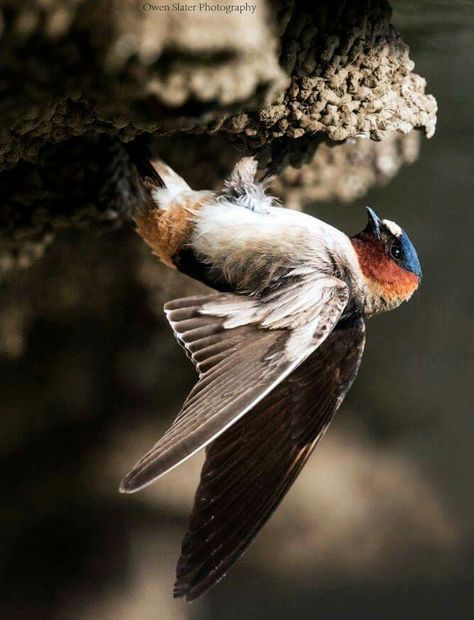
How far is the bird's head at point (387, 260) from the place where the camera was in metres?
1.56

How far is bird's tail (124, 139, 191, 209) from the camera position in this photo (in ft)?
5.08

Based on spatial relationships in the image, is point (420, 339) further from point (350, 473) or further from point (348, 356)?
point (348, 356)

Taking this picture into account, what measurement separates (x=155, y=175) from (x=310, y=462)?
1525 mm

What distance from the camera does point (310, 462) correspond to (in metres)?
2.86

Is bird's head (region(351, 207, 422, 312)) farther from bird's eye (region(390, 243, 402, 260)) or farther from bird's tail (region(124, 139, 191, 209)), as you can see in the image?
bird's tail (region(124, 139, 191, 209))

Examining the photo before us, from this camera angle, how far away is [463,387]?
2.84 metres

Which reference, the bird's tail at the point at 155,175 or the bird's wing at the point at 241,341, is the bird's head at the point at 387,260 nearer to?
the bird's wing at the point at 241,341

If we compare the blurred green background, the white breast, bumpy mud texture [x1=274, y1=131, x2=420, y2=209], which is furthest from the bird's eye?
the blurred green background

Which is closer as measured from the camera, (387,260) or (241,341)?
(241,341)

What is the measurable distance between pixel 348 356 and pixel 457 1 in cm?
75

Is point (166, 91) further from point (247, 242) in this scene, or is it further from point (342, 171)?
point (342, 171)

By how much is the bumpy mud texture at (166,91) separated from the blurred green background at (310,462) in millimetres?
355

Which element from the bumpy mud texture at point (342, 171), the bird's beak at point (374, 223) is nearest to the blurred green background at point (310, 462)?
the bumpy mud texture at point (342, 171)

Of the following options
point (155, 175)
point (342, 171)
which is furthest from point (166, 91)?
point (342, 171)
